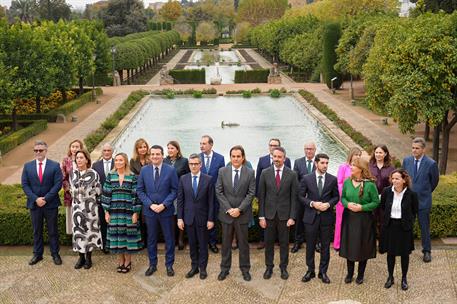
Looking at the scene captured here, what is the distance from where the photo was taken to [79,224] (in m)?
7.26

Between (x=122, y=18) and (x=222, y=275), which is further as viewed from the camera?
(x=122, y=18)

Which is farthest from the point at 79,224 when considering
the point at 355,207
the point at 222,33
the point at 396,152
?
the point at 222,33

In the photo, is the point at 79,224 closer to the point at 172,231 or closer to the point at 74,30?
the point at 172,231

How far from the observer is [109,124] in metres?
21.0

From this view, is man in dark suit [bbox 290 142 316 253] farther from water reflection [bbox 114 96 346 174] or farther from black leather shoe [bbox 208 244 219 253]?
water reflection [bbox 114 96 346 174]

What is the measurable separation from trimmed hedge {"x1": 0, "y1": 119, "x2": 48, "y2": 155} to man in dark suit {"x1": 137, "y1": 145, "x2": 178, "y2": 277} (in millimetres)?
11954

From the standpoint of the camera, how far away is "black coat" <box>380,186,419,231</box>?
650cm

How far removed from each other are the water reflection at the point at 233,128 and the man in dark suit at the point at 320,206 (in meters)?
8.11

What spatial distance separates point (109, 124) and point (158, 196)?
14440 millimetres

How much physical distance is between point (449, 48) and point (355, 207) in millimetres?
8411

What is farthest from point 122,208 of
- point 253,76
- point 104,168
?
point 253,76

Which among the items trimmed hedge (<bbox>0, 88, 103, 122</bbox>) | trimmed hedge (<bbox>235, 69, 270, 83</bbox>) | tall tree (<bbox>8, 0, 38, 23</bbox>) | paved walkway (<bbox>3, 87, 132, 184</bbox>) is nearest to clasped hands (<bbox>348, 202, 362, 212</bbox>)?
paved walkway (<bbox>3, 87, 132, 184</bbox>)

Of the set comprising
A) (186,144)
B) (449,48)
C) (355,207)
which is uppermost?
(449,48)

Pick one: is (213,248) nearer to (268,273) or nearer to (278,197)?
(268,273)
